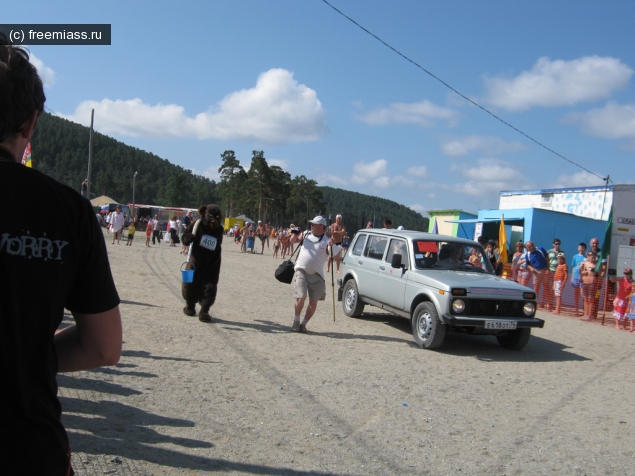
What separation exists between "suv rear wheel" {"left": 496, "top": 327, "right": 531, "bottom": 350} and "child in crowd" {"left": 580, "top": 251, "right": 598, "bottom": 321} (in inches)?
223

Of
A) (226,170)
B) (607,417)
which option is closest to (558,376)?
(607,417)

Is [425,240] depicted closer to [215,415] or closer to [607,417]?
[607,417]

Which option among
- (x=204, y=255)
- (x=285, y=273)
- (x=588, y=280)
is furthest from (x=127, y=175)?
(x=285, y=273)

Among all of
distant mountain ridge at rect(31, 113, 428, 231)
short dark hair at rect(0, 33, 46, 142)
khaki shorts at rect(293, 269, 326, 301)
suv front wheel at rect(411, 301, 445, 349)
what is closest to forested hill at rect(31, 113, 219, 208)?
distant mountain ridge at rect(31, 113, 428, 231)

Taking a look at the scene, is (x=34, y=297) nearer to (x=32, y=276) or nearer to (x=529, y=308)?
(x=32, y=276)

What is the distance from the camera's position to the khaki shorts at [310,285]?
29.9ft

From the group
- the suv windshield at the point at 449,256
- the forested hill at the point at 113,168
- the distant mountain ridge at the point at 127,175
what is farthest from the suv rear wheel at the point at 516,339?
the forested hill at the point at 113,168

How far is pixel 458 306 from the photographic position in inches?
326

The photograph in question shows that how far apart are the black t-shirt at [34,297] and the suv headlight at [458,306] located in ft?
23.8

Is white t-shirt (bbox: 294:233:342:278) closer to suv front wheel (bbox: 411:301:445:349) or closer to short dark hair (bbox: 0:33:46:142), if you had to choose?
suv front wheel (bbox: 411:301:445:349)

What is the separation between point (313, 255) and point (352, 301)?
2.48 metres

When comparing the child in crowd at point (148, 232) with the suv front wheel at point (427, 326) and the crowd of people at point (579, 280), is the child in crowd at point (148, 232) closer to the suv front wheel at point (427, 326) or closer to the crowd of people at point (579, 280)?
the crowd of people at point (579, 280)

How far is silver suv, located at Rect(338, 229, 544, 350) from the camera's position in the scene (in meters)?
8.38

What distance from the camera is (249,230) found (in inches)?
1305
